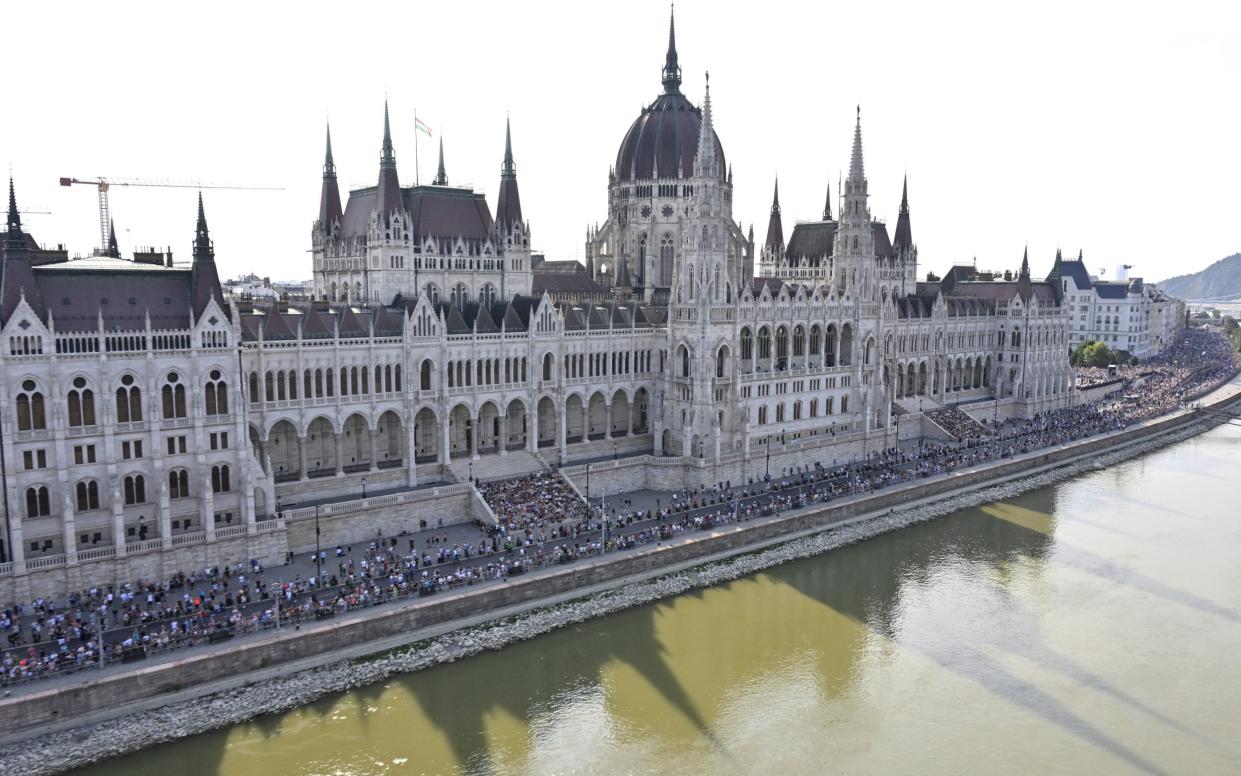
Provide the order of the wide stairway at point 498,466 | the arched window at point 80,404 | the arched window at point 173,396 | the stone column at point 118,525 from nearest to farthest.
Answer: the stone column at point 118,525 → the arched window at point 80,404 → the arched window at point 173,396 → the wide stairway at point 498,466

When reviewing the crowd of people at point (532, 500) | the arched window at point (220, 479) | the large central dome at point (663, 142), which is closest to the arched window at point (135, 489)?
the arched window at point (220, 479)

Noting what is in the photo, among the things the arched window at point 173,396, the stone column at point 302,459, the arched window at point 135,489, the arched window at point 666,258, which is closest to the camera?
the arched window at point 135,489

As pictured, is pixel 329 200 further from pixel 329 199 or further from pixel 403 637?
pixel 403 637

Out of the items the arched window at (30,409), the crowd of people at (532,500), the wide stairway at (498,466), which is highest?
the arched window at (30,409)

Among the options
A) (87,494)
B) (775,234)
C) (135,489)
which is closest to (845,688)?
(135,489)

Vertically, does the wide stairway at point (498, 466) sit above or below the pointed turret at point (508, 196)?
below

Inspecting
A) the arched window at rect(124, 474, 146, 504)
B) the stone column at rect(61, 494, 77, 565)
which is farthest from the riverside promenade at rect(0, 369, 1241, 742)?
the arched window at rect(124, 474, 146, 504)

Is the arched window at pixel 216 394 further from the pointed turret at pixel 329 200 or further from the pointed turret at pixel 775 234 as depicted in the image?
the pointed turret at pixel 775 234
